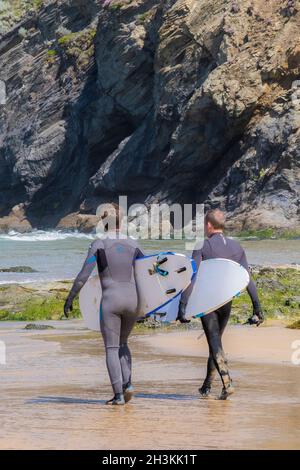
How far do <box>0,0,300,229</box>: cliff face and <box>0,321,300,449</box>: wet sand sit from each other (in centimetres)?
3600

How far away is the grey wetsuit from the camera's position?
8.68m

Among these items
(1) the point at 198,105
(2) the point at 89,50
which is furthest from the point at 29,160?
(1) the point at 198,105

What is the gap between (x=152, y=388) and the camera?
9.45 m

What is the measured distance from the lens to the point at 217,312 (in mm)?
8961

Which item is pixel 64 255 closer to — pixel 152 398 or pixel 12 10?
pixel 152 398

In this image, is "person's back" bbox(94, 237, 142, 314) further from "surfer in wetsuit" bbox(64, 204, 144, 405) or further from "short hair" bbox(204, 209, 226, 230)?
"short hair" bbox(204, 209, 226, 230)

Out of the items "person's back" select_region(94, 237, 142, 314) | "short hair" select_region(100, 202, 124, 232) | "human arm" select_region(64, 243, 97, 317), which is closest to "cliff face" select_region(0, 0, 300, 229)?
"short hair" select_region(100, 202, 124, 232)

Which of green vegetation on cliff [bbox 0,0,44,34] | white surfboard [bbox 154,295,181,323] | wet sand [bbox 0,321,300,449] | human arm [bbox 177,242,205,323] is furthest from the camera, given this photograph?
green vegetation on cliff [bbox 0,0,44,34]

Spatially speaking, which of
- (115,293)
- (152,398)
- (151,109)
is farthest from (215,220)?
(151,109)

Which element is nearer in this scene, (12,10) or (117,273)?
(117,273)

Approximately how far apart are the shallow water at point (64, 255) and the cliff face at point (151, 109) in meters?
7.66

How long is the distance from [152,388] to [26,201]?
2495 inches

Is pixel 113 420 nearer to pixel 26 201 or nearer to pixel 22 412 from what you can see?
pixel 22 412

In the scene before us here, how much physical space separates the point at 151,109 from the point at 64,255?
26552 mm
